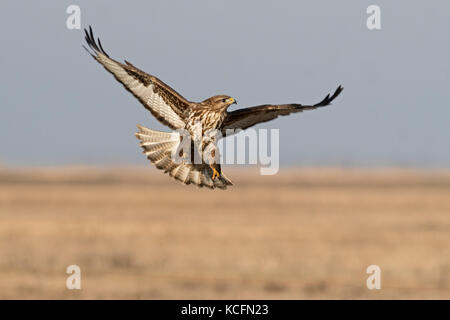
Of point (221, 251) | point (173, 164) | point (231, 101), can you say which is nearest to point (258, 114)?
point (231, 101)

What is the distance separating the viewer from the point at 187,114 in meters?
8.39

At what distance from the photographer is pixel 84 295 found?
2406cm

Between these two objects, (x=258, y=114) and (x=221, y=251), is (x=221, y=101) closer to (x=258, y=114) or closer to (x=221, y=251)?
(x=258, y=114)

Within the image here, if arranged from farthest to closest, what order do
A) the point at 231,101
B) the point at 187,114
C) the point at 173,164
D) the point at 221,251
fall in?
the point at 221,251
the point at 231,101
the point at 173,164
the point at 187,114

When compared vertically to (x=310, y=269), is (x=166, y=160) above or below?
above

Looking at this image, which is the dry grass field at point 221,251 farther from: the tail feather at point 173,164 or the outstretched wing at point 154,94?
the outstretched wing at point 154,94

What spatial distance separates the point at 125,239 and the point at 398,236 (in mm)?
10617

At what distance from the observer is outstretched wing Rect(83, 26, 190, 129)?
840 cm

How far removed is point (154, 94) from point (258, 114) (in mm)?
986

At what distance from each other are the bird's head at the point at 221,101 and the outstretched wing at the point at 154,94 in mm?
302

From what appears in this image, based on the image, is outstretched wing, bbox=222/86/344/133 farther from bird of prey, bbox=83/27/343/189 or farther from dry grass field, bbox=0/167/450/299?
dry grass field, bbox=0/167/450/299

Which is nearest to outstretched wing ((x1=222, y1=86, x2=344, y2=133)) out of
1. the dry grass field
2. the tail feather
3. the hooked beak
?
the hooked beak
